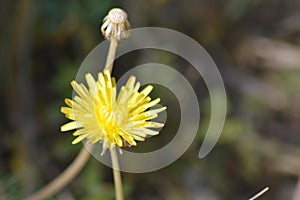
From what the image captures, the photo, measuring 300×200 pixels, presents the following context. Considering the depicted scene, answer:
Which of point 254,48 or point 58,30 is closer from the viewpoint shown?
point 58,30

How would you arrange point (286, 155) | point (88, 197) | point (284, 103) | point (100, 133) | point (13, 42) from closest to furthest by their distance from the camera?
point (100, 133), point (88, 197), point (13, 42), point (286, 155), point (284, 103)

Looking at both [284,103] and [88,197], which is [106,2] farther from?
[284,103]

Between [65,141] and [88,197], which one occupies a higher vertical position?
[65,141]

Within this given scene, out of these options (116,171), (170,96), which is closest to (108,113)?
(116,171)

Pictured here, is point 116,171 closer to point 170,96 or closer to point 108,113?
point 108,113

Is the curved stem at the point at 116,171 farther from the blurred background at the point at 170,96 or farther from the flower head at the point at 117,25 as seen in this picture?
the blurred background at the point at 170,96

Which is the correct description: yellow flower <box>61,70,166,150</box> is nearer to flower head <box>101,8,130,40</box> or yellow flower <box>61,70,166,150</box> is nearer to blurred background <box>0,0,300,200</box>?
flower head <box>101,8,130,40</box>

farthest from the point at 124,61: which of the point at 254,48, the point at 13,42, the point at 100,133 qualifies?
the point at 100,133
